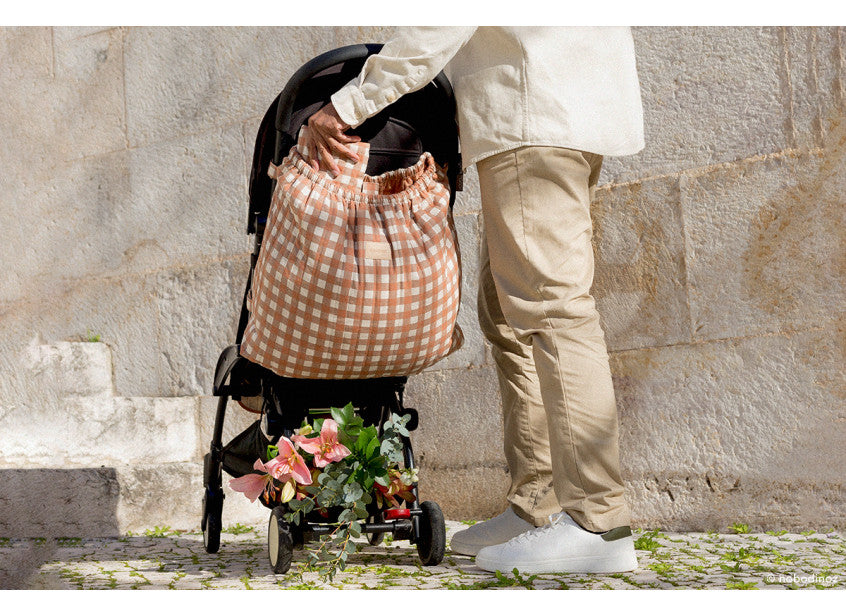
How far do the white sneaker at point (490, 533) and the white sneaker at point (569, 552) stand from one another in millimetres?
225

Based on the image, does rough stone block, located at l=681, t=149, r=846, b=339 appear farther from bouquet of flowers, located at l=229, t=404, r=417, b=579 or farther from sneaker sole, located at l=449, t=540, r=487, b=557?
bouquet of flowers, located at l=229, t=404, r=417, b=579

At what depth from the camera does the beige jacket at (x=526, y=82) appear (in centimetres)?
220

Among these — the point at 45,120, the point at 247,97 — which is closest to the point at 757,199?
the point at 247,97

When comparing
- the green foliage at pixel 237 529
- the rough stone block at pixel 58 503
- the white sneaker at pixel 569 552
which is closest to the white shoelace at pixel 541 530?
the white sneaker at pixel 569 552

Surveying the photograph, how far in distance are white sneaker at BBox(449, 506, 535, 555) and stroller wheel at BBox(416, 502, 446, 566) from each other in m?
0.22

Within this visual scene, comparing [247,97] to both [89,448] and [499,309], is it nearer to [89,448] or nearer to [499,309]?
[89,448]

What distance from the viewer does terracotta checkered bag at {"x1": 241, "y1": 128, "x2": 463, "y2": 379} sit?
212cm

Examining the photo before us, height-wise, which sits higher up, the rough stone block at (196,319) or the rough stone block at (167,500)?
the rough stone block at (196,319)

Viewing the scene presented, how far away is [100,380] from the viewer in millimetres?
4188

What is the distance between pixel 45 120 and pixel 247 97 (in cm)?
120

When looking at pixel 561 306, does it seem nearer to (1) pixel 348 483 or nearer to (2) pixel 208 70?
(1) pixel 348 483

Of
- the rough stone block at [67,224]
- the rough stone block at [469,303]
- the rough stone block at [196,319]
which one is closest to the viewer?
the rough stone block at [469,303]

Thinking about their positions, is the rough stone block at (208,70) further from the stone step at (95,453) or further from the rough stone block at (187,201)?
the stone step at (95,453)

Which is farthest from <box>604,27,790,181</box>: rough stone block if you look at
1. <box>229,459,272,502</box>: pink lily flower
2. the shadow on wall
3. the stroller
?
the shadow on wall
